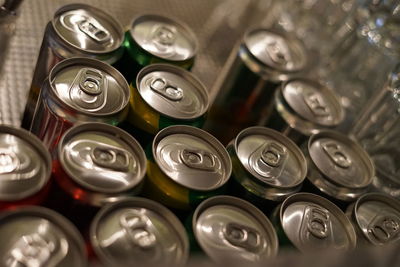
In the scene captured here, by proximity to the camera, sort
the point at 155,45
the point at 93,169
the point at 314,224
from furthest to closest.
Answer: the point at 155,45 < the point at 314,224 < the point at 93,169

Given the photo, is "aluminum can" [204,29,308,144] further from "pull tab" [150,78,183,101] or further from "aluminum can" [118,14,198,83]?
"pull tab" [150,78,183,101]

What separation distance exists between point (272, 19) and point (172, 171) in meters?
1.08

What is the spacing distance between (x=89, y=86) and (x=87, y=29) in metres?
0.18

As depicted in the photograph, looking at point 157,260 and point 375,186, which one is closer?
point 157,260

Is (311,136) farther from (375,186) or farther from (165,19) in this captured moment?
(165,19)

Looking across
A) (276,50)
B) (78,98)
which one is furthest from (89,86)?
(276,50)

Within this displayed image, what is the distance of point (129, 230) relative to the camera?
70 centimetres

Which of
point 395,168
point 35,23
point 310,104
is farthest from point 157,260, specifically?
point 35,23

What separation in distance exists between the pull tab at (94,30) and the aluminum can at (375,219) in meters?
0.59

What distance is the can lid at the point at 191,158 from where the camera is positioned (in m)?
0.81

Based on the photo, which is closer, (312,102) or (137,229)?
(137,229)

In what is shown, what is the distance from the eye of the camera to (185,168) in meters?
0.83

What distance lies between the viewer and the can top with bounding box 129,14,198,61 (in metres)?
1.06

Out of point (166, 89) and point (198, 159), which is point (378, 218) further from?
point (166, 89)
